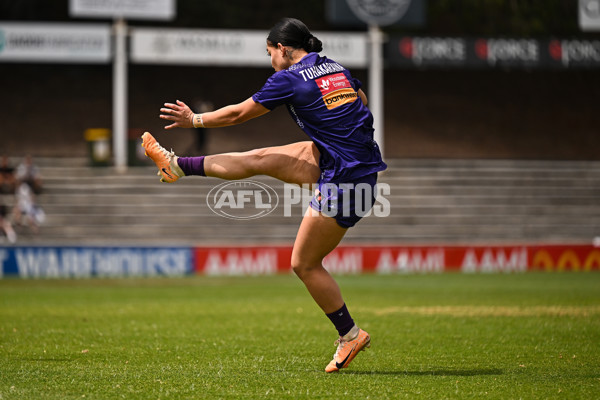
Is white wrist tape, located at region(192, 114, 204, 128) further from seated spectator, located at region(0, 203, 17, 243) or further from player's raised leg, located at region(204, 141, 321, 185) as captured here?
seated spectator, located at region(0, 203, 17, 243)

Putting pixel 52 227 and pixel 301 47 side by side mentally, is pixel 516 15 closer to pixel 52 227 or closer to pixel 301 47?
pixel 52 227

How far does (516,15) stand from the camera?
31859 millimetres

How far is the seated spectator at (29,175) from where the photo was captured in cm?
2466

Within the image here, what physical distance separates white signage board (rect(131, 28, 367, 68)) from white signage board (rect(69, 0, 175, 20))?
0.95 metres

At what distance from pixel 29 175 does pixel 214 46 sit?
271 inches

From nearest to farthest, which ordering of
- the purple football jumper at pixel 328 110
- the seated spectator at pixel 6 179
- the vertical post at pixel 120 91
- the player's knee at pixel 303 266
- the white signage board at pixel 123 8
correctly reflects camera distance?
the purple football jumper at pixel 328 110, the player's knee at pixel 303 266, the seated spectator at pixel 6 179, the white signage board at pixel 123 8, the vertical post at pixel 120 91

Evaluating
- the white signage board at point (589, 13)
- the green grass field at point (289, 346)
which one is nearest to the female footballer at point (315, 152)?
the green grass field at point (289, 346)

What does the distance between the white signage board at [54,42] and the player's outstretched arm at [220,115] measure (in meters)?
21.3

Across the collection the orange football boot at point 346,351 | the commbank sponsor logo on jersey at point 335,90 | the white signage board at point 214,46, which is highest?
the white signage board at point 214,46

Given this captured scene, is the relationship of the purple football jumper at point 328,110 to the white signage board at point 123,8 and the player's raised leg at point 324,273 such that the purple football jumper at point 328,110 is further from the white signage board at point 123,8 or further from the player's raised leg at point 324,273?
the white signage board at point 123,8

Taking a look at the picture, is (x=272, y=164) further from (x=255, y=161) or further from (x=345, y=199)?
(x=345, y=199)

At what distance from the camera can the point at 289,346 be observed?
8.08 m

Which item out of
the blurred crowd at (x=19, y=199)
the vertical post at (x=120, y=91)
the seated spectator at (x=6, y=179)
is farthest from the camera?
the vertical post at (x=120, y=91)

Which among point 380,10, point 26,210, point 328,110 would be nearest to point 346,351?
point 328,110
